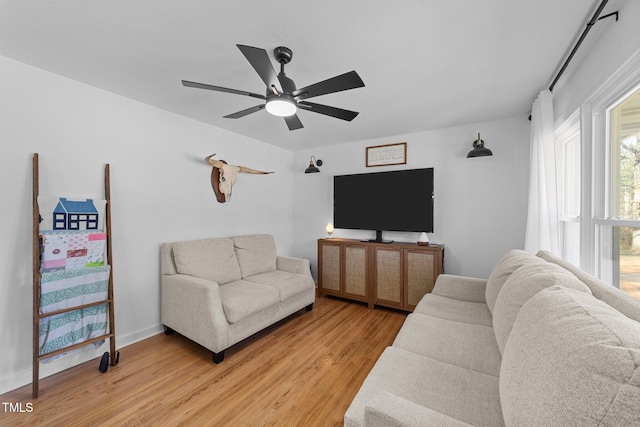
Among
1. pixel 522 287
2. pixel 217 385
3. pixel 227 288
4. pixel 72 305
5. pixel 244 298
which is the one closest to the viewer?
pixel 522 287

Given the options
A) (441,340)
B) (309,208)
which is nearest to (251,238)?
(309,208)

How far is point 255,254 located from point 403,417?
2.76m

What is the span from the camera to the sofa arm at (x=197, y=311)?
7.22 ft

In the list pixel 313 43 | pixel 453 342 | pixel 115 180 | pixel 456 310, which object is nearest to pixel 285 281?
pixel 456 310

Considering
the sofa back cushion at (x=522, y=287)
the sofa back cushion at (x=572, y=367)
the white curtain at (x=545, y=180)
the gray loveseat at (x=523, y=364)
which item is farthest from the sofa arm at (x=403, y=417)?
the white curtain at (x=545, y=180)

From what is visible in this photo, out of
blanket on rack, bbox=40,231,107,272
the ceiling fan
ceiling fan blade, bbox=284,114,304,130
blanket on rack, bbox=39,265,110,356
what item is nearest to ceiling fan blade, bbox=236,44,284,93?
the ceiling fan

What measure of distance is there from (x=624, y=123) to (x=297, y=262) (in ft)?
10.0

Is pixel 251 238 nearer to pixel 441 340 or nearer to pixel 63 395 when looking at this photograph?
pixel 63 395

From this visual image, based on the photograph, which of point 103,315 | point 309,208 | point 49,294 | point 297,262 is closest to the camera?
point 49,294

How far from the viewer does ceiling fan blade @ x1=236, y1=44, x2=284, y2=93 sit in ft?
4.48

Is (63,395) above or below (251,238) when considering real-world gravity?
below

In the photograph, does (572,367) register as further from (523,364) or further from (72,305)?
(72,305)

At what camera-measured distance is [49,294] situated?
1.92m

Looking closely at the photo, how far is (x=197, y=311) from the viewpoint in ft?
7.56
